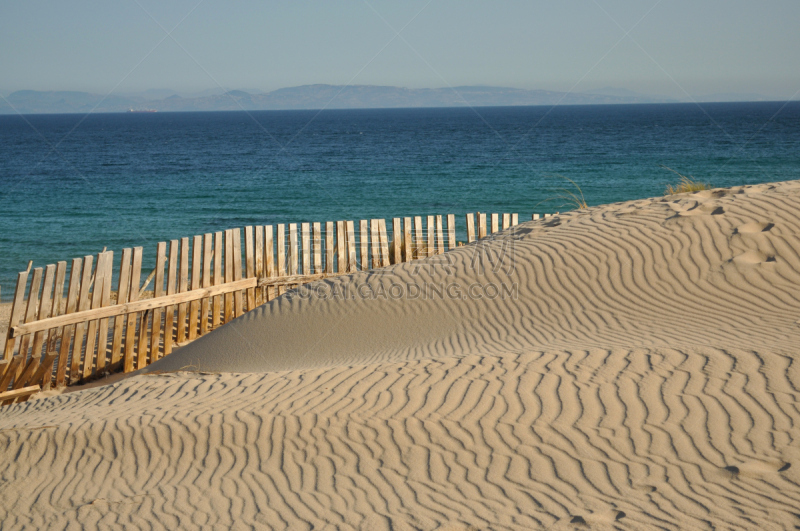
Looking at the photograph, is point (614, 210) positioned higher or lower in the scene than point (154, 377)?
higher

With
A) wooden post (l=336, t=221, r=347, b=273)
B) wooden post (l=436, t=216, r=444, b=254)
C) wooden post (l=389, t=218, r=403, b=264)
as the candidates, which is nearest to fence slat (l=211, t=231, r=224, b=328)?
wooden post (l=336, t=221, r=347, b=273)

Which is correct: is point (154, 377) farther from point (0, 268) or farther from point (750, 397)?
point (0, 268)

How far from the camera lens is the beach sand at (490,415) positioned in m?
3.38

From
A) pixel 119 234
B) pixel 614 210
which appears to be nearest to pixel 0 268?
pixel 119 234

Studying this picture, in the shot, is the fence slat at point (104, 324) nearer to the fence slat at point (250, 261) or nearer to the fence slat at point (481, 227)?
the fence slat at point (250, 261)

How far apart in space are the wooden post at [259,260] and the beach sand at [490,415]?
4.84ft

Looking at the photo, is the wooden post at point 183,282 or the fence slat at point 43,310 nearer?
the fence slat at point 43,310

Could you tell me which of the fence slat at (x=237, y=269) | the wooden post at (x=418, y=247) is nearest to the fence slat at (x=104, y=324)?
the fence slat at (x=237, y=269)

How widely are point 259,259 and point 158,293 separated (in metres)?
1.68

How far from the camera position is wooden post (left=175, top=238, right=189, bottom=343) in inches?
311

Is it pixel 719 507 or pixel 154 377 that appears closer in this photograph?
pixel 719 507

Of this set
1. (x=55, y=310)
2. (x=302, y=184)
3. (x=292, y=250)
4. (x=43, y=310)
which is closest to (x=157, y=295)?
(x=55, y=310)

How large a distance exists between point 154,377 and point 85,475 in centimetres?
212

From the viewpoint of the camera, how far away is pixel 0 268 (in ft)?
48.7
